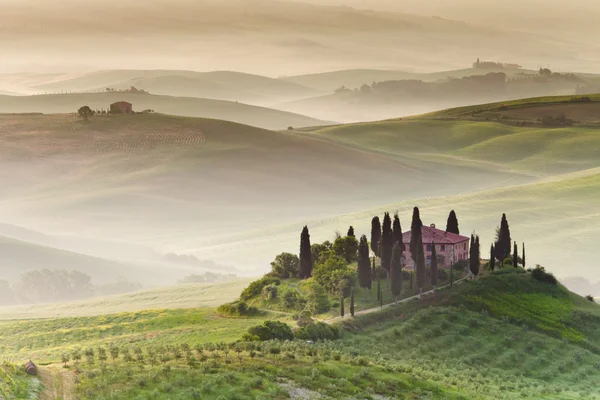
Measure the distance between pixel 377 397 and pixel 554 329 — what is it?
121 ft

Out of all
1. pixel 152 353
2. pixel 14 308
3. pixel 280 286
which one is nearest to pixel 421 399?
pixel 152 353

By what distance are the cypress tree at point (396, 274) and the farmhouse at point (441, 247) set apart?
956 cm

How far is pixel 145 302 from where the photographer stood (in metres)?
121

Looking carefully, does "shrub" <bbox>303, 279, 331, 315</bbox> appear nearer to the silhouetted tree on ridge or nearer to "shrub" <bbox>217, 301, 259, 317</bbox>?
"shrub" <bbox>217, 301, 259, 317</bbox>

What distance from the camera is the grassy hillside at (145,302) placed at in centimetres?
11175

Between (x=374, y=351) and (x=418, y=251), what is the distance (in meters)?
21.1

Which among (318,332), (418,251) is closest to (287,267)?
(418,251)

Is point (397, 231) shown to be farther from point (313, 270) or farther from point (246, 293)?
point (246, 293)

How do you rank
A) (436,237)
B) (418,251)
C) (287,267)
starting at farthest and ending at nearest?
1. (436,237)
2. (287,267)
3. (418,251)

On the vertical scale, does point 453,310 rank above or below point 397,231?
below

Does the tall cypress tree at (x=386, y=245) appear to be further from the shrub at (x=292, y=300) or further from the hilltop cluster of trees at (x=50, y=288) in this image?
the hilltop cluster of trees at (x=50, y=288)

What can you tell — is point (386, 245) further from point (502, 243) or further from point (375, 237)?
point (502, 243)

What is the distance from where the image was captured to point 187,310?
335ft

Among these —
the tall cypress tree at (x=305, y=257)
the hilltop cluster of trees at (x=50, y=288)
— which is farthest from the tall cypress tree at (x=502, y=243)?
the hilltop cluster of trees at (x=50, y=288)
